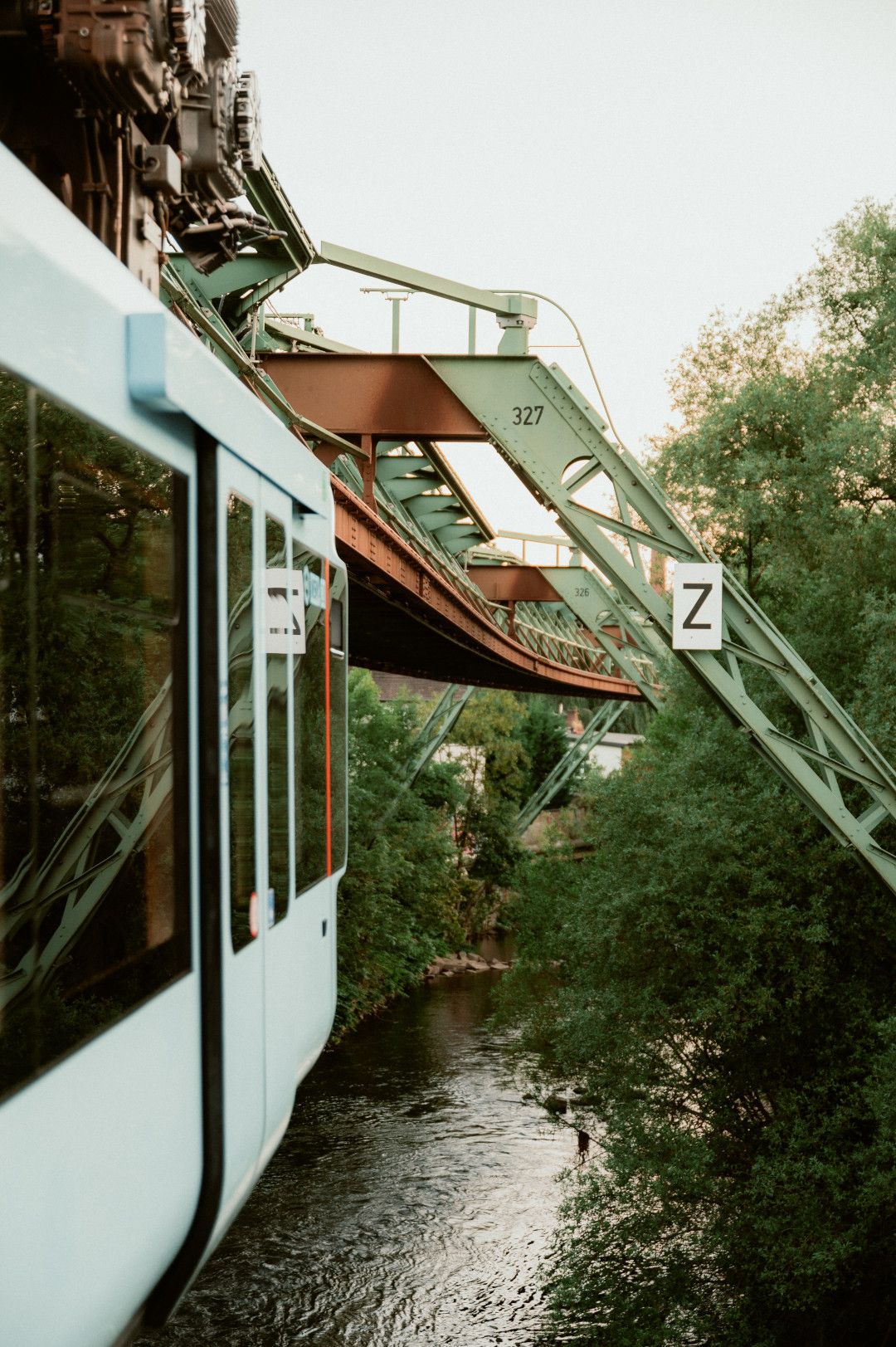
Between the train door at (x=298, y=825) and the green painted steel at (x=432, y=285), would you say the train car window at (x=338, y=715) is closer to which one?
the train door at (x=298, y=825)

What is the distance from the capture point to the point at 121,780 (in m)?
3.11

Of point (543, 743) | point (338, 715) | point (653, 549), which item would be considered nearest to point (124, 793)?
point (338, 715)

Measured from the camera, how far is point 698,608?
12.3 m

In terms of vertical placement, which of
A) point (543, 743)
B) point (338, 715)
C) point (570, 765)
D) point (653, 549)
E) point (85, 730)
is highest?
point (653, 549)

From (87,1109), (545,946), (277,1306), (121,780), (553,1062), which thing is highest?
(121,780)

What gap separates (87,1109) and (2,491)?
125 cm

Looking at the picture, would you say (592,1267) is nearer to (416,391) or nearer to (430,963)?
(416,391)

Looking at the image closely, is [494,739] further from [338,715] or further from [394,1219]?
[338,715]

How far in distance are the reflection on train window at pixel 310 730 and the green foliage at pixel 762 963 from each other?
9.40 m

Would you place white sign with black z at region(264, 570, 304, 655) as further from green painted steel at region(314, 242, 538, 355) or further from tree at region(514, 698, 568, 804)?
tree at region(514, 698, 568, 804)

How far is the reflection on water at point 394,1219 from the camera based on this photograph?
1728 cm

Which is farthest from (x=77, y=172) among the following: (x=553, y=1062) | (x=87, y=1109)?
(x=553, y=1062)

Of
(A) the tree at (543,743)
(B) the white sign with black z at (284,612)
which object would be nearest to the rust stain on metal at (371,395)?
(B) the white sign with black z at (284,612)

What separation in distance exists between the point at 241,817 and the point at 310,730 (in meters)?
1.44
